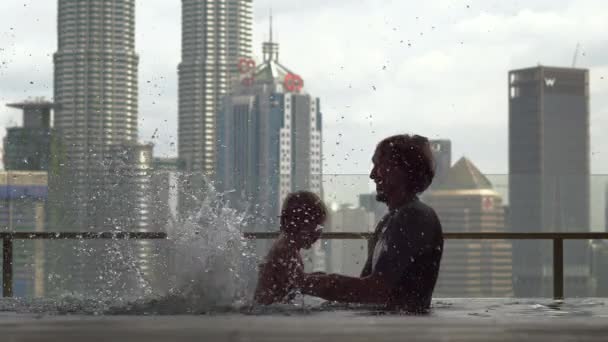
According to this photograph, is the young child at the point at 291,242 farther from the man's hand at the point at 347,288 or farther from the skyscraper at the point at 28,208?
the skyscraper at the point at 28,208

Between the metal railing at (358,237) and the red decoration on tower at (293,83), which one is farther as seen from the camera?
the red decoration on tower at (293,83)

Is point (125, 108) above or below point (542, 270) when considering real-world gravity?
above

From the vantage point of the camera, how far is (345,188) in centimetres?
767

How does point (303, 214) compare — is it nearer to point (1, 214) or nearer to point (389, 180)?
point (389, 180)

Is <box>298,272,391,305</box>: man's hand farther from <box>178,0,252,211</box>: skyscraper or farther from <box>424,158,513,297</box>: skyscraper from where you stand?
<box>178,0,252,211</box>: skyscraper

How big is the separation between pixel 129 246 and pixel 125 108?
4119 inches

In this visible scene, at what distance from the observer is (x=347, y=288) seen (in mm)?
2486

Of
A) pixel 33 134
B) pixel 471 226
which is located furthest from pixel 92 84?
pixel 471 226

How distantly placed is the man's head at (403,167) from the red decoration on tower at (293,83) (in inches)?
4681

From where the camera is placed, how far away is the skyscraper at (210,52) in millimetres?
122125

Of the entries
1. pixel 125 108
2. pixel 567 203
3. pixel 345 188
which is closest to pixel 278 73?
pixel 125 108

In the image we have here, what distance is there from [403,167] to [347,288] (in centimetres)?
31

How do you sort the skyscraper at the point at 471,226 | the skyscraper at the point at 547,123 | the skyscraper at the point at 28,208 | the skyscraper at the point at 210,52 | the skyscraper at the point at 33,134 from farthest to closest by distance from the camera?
the skyscraper at the point at 210,52 → the skyscraper at the point at 547,123 → the skyscraper at the point at 33,134 → the skyscraper at the point at 28,208 → the skyscraper at the point at 471,226

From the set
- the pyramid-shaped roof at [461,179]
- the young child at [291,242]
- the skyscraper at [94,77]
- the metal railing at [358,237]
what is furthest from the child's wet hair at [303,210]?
the pyramid-shaped roof at [461,179]
